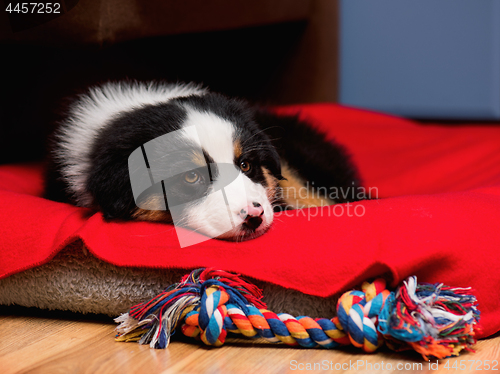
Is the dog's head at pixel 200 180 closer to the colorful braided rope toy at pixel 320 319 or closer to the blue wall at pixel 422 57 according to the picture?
the colorful braided rope toy at pixel 320 319

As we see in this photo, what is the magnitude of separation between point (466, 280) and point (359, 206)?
1.22 ft

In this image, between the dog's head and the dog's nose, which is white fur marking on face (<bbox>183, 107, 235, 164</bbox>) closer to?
the dog's head

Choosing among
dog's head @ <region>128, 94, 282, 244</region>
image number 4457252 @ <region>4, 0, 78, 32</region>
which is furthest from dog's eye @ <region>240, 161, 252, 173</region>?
image number 4457252 @ <region>4, 0, 78, 32</region>

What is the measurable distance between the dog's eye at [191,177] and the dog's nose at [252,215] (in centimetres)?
20

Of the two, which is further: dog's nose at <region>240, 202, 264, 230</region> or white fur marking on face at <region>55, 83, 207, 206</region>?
white fur marking on face at <region>55, 83, 207, 206</region>

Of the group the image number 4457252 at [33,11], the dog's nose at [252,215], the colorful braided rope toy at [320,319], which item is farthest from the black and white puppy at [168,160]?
the image number 4457252 at [33,11]

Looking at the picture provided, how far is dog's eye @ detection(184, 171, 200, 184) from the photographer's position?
1.43 meters

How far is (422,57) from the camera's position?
418cm

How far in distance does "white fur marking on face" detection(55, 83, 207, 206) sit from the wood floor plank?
529mm

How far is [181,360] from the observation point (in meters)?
1.10

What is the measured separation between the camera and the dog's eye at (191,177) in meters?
1.43

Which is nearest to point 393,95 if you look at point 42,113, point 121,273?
point 42,113

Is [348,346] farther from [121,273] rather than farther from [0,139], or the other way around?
[0,139]
